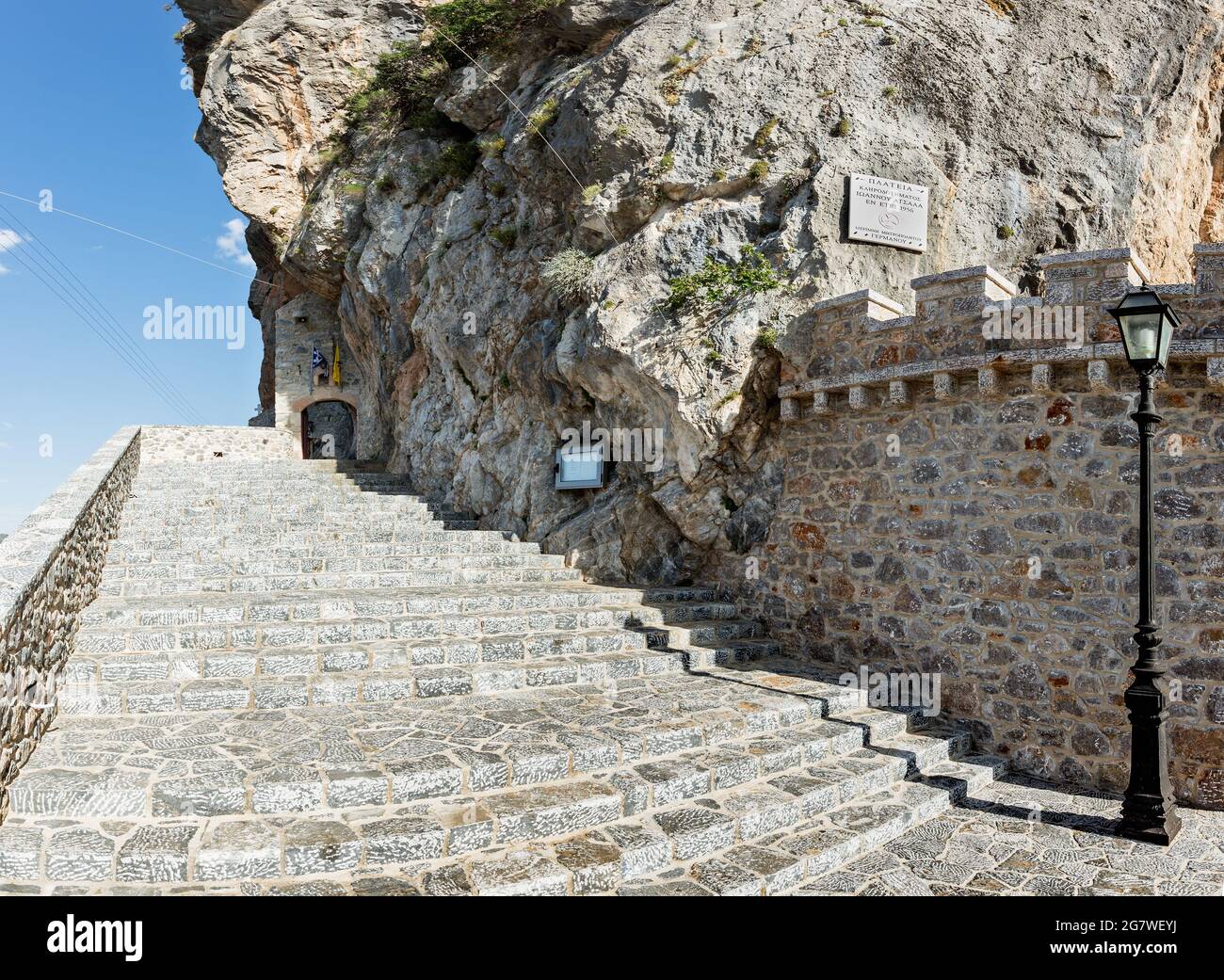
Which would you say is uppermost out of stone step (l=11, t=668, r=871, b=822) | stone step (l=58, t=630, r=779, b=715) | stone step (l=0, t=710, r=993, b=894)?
stone step (l=58, t=630, r=779, b=715)

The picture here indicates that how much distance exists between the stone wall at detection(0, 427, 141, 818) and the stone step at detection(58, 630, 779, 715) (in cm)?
39

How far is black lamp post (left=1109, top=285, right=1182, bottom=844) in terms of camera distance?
17.1ft

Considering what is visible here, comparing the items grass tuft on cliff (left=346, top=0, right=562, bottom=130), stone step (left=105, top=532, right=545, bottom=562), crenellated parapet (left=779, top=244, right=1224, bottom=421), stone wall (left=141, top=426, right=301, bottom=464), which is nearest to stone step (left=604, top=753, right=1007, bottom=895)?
crenellated parapet (left=779, top=244, right=1224, bottom=421)

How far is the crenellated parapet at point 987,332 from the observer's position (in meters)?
6.01

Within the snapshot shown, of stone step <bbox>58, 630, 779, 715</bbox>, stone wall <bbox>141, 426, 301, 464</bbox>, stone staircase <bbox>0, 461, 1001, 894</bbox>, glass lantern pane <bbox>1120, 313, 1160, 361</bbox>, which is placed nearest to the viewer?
stone staircase <bbox>0, 461, 1001, 894</bbox>

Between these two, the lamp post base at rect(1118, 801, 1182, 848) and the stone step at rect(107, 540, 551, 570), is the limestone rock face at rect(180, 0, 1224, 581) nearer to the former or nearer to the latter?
the stone step at rect(107, 540, 551, 570)

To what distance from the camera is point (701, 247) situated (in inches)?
361

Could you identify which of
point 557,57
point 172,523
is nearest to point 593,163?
point 557,57

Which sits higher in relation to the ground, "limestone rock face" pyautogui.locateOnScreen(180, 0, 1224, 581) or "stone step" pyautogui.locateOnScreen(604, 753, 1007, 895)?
"limestone rock face" pyautogui.locateOnScreen(180, 0, 1224, 581)

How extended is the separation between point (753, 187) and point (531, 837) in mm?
7847

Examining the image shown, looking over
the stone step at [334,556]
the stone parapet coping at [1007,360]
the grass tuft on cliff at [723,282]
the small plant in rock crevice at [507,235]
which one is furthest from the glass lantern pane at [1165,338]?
the small plant in rock crevice at [507,235]

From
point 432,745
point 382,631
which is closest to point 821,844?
point 432,745

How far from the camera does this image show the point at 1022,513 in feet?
21.5

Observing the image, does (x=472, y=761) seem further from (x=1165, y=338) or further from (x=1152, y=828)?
(x=1165, y=338)
